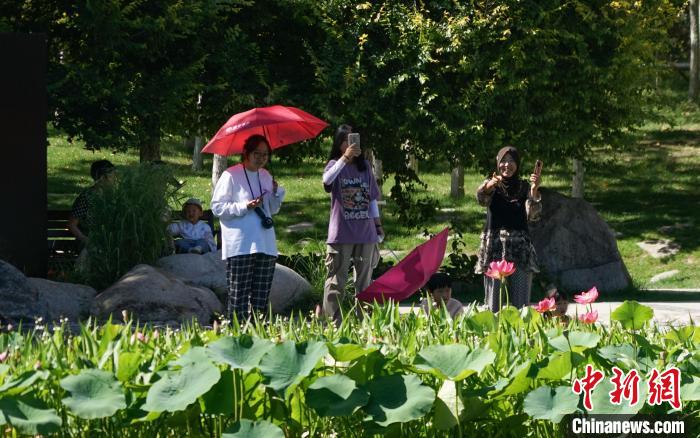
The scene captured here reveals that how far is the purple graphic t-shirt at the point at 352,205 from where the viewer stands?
8.41m

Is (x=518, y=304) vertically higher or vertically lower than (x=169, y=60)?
lower

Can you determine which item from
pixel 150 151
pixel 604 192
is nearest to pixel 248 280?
pixel 150 151

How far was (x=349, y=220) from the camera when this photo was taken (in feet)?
27.7

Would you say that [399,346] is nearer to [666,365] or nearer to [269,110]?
[666,365]

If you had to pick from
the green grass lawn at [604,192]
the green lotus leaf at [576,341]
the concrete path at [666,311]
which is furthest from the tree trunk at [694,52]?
the green lotus leaf at [576,341]

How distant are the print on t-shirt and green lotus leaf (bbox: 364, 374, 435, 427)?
4332 mm

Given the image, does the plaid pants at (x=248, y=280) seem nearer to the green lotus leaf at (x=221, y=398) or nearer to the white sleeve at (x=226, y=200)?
the white sleeve at (x=226, y=200)

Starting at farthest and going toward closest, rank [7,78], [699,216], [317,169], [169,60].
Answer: [317,169], [699,216], [169,60], [7,78]

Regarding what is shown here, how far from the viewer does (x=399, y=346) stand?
184 inches

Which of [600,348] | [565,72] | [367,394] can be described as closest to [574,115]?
[565,72]

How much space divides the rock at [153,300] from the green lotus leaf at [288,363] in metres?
5.02

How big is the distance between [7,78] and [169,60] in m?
2.32

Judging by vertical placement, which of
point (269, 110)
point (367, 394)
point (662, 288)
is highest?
point (269, 110)

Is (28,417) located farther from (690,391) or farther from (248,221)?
(248,221)
